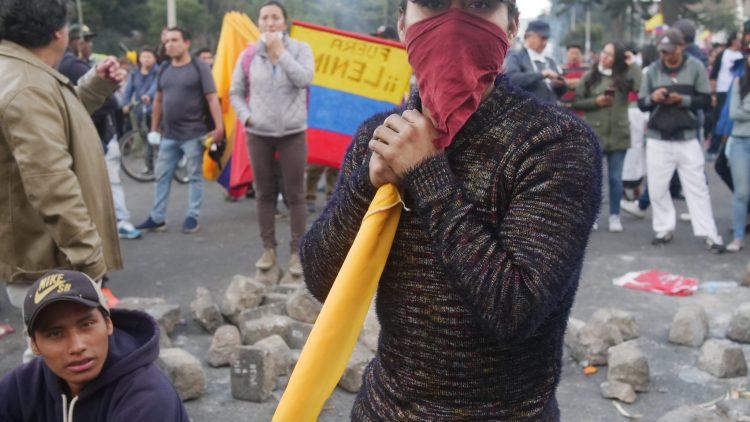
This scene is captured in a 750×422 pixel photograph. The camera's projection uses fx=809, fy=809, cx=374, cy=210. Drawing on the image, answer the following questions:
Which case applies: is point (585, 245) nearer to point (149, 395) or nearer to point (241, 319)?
point (149, 395)

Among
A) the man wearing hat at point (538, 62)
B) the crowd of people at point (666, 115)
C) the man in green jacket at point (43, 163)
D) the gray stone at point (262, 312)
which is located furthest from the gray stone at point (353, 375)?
the man wearing hat at point (538, 62)

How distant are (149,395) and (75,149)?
59.3 inches

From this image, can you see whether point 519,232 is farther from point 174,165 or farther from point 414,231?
point 174,165

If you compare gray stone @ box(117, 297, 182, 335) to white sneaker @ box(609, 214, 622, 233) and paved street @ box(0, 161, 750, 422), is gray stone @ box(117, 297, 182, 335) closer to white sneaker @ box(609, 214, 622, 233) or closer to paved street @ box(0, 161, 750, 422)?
paved street @ box(0, 161, 750, 422)

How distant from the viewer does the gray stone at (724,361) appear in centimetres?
478

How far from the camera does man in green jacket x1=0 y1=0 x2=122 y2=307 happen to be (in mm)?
3324

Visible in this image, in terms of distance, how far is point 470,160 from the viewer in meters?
1.71

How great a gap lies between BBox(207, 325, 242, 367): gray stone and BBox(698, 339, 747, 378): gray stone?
288cm

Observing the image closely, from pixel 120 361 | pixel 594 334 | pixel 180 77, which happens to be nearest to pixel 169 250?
pixel 180 77

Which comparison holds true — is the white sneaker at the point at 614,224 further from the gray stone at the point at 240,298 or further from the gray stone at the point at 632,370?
the gray stone at the point at 240,298

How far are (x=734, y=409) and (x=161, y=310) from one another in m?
3.57

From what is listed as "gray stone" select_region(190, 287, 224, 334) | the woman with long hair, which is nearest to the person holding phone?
the woman with long hair

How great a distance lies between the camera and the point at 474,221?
163 centimetres

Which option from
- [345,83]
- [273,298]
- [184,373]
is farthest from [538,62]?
[184,373]
